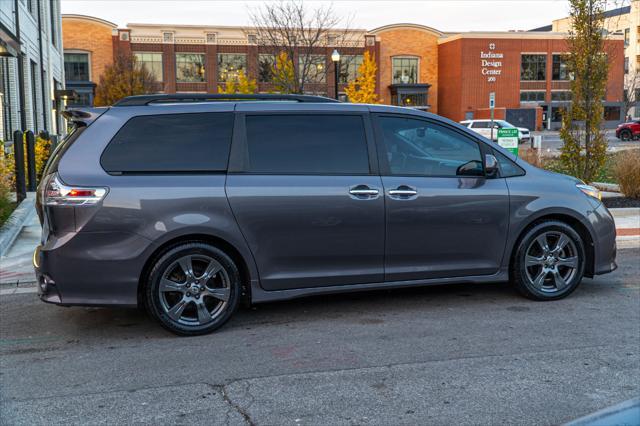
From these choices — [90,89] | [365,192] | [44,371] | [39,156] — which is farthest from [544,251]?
[90,89]

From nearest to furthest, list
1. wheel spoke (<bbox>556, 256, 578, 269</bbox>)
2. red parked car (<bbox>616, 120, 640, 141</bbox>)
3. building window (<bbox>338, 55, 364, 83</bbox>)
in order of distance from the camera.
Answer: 1. wheel spoke (<bbox>556, 256, 578, 269</bbox>)
2. red parked car (<bbox>616, 120, 640, 141</bbox>)
3. building window (<bbox>338, 55, 364, 83</bbox>)

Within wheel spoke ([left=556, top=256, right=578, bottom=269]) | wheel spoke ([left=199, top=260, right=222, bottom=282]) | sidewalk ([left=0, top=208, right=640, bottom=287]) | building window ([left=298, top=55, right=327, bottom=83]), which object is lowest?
sidewalk ([left=0, top=208, right=640, bottom=287])

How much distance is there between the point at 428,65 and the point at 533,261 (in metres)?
71.4

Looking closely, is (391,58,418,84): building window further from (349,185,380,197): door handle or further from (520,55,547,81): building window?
(349,185,380,197): door handle

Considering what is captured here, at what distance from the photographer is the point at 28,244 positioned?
9.57 metres

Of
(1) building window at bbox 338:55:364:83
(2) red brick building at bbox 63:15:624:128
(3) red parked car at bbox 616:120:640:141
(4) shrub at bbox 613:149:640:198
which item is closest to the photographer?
(4) shrub at bbox 613:149:640:198

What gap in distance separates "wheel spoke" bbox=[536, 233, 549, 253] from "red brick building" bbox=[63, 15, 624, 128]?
58.7m

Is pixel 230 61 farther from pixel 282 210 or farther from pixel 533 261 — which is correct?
pixel 282 210

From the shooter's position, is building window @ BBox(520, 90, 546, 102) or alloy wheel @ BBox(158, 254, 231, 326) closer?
alloy wheel @ BBox(158, 254, 231, 326)

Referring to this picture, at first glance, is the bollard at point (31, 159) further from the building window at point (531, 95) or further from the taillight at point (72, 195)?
the building window at point (531, 95)

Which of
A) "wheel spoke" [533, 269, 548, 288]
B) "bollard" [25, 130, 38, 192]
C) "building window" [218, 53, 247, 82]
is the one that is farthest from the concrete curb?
"building window" [218, 53, 247, 82]

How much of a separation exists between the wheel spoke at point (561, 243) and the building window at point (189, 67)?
6636cm

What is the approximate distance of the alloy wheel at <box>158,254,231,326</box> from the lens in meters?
5.39

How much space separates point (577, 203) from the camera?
6.35 m
